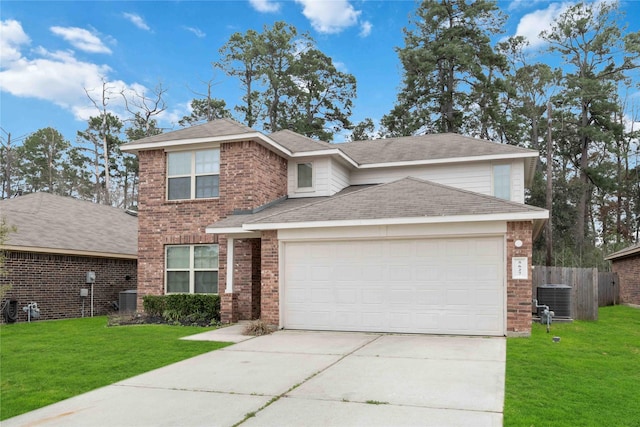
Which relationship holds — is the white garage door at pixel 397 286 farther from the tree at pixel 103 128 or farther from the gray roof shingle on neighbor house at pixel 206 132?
the tree at pixel 103 128

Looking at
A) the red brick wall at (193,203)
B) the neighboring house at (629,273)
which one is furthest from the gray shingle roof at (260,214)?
the neighboring house at (629,273)

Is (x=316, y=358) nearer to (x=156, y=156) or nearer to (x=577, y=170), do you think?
(x=156, y=156)

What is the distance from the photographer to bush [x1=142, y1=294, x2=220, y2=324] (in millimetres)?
13609

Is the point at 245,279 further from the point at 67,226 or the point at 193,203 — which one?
the point at 67,226

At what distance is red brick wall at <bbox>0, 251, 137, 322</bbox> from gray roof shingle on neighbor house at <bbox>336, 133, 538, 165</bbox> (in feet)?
32.4

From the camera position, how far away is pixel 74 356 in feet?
29.7

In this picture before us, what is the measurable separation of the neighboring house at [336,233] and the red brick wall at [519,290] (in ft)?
0.07

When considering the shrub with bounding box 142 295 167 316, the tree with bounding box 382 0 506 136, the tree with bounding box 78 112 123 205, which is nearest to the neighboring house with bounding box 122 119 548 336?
the shrub with bounding box 142 295 167 316

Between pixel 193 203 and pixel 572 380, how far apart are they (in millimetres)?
10978

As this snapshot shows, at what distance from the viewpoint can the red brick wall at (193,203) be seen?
14172 mm

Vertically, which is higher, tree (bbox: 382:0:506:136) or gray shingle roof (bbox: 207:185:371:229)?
tree (bbox: 382:0:506:136)

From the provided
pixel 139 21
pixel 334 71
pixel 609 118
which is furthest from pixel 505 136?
pixel 139 21

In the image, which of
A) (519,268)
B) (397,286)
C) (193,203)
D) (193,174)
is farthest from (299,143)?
(519,268)

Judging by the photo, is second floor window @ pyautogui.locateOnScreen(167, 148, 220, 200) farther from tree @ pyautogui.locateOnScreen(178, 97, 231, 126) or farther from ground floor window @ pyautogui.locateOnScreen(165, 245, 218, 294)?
tree @ pyautogui.locateOnScreen(178, 97, 231, 126)
